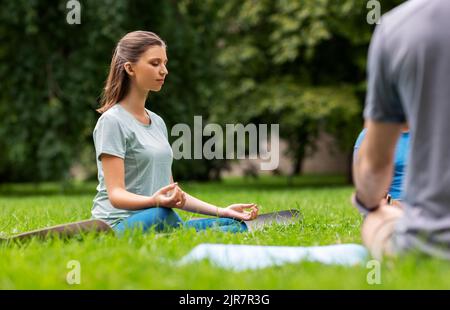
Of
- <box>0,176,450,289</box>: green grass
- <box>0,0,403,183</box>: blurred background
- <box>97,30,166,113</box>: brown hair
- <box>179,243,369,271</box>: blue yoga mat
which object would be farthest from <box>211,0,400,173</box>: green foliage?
<box>179,243,369,271</box>: blue yoga mat

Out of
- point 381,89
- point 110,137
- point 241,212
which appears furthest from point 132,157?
point 381,89

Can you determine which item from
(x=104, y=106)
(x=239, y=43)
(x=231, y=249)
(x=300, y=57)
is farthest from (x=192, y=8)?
(x=231, y=249)

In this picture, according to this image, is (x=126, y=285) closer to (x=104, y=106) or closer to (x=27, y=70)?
(x=104, y=106)

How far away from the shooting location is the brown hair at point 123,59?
3.79 m

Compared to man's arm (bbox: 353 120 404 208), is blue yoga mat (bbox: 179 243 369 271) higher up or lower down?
lower down

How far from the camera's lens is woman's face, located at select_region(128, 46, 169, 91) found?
12.4 feet

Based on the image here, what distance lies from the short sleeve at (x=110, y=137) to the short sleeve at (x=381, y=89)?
1.67m

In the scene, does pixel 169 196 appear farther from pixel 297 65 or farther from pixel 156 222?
pixel 297 65

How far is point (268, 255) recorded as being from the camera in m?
2.71

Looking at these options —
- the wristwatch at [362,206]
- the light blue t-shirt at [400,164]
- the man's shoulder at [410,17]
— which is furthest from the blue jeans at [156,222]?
the man's shoulder at [410,17]

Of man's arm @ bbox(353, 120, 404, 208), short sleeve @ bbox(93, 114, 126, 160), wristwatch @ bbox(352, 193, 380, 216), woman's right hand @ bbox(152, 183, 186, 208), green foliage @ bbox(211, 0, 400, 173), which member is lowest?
green foliage @ bbox(211, 0, 400, 173)

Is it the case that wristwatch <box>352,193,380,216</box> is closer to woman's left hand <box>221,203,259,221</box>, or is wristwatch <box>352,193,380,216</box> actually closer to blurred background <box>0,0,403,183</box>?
woman's left hand <box>221,203,259,221</box>

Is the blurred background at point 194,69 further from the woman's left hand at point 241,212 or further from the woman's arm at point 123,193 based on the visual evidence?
the woman's arm at point 123,193
